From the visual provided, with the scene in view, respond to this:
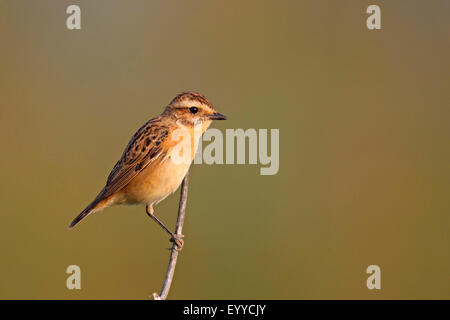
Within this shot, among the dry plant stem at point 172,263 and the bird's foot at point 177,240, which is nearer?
the dry plant stem at point 172,263

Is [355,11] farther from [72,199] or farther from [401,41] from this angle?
[72,199]

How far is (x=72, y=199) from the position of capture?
25.9ft

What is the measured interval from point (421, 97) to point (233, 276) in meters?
4.75

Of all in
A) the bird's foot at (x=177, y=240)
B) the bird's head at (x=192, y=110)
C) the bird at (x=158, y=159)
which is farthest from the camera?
the bird's head at (x=192, y=110)

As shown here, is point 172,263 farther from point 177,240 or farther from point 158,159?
point 158,159

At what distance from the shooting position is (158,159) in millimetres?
5359

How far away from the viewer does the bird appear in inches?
209

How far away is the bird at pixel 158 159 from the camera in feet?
17.4

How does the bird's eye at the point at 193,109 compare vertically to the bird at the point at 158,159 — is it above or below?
above

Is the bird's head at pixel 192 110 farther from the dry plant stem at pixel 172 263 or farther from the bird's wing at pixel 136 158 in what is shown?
the dry plant stem at pixel 172 263

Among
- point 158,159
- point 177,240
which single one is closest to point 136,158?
point 158,159

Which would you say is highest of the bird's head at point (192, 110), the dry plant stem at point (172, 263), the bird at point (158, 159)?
the bird's head at point (192, 110)

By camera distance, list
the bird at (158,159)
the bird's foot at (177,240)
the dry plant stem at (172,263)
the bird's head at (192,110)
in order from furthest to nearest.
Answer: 1. the bird's head at (192,110)
2. the bird at (158,159)
3. the bird's foot at (177,240)
4. the dry plant stem at (172,263)

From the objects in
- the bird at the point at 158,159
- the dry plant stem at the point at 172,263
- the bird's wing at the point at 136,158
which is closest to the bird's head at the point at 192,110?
the bird at the point at 158,159
